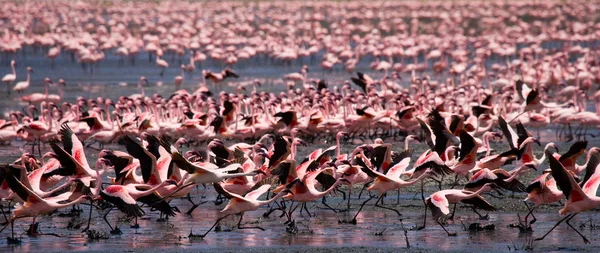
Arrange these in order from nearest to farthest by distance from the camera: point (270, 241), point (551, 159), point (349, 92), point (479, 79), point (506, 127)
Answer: point (551, 159) → point (270, 241) → point (506, 127) → point (349, 92) → point (479, 79)

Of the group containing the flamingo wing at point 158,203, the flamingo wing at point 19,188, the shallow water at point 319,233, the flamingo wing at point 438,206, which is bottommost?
the shallow water at point 319,233

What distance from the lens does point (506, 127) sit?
1412cm

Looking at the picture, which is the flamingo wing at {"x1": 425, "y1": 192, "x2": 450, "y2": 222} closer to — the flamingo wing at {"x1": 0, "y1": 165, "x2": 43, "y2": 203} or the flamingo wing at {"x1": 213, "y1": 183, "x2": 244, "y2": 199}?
the flamingo wing at {"x1": 213, "y1": 183, "x2": 244, "y2": 199}

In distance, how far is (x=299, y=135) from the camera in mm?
18672

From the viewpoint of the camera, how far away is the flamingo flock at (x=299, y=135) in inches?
440

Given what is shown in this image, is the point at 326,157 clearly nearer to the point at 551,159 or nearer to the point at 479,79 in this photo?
the point at 551,159

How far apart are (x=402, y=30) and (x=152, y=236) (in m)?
33.0

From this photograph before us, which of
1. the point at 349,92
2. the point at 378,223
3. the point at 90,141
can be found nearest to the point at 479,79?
the point at 349,92

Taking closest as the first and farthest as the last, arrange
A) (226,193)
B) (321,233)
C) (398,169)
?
(226,193) < (321,233) < (398,169)

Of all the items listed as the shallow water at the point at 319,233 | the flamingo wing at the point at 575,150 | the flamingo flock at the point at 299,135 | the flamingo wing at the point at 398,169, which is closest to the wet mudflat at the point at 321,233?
the shallow water at the point at 319,233

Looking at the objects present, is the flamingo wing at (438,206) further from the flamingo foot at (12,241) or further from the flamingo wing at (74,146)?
the flamingo foot at (12,241)

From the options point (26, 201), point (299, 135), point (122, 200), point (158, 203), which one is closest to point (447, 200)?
point (158, 203)

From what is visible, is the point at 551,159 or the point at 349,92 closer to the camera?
the point at 551,159

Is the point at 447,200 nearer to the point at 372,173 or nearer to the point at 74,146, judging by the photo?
the point at 372,173
